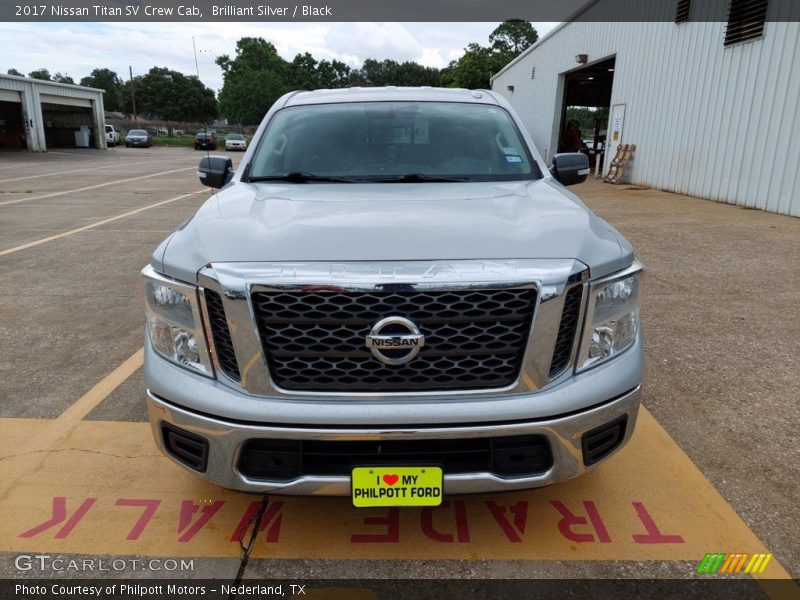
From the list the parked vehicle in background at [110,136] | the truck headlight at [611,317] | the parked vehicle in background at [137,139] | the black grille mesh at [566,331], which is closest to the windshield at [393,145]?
the truck headlight at [611,317]

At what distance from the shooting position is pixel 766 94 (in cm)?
1077

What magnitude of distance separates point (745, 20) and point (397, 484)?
1275 centimetres

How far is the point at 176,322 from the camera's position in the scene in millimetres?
2227

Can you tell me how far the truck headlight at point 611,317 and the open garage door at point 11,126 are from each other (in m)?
41.7

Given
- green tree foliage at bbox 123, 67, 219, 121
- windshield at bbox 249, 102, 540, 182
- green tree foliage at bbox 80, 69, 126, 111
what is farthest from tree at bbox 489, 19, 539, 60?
windshield at bbox 249, 102, 540, 182

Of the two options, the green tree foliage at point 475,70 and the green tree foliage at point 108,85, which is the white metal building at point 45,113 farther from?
the green tree foliage at point 108,85

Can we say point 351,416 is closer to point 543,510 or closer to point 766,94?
point 543,510

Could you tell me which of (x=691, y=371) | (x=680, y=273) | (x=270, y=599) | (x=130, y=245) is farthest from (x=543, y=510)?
(x=130, y=245)

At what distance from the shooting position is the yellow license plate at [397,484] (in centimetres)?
206

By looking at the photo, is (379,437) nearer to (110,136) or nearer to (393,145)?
(393,145)

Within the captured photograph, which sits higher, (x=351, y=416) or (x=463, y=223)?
(x=463, y=223)

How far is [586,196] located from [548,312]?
1347 cm

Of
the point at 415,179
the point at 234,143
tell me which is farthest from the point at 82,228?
the point at 234,143

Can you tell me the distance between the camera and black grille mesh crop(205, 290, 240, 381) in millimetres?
2098
